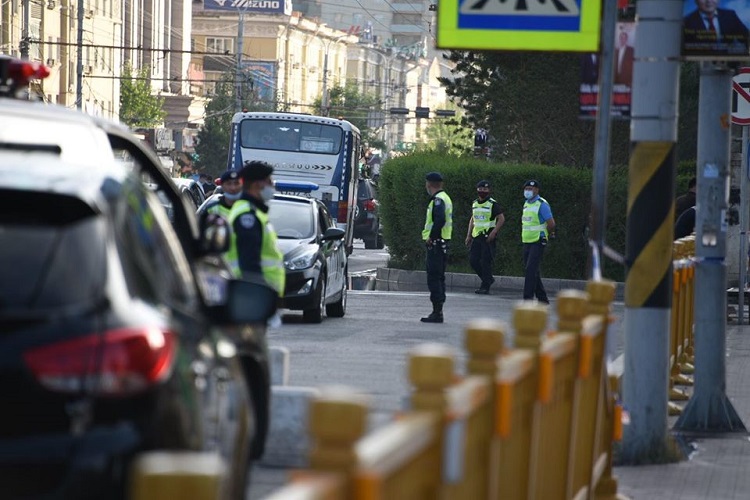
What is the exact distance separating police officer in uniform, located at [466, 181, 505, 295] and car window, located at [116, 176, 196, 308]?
75.1 feet

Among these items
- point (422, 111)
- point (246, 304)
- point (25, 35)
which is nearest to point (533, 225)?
point (246, 304)

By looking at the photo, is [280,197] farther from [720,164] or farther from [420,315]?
[720,164]

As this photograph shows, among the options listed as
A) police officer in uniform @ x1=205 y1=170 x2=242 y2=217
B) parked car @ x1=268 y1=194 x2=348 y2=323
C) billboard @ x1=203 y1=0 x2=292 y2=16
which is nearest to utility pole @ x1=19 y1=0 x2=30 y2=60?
parked car @ x1=268 y1=194 x2=348 y2=323

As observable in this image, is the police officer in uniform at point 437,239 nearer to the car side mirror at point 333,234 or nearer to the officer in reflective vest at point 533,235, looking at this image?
the car side mirror at point 333,234

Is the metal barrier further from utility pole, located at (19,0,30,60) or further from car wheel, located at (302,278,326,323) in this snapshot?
utility pole, located at (19,0,30,60)

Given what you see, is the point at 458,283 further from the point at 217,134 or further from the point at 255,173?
the point at 217,134

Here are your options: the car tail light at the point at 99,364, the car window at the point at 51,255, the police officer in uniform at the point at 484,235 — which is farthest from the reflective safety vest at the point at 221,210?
the police officer in uniform at the point at 484,235

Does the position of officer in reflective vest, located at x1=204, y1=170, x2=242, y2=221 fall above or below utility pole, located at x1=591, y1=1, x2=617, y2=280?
below

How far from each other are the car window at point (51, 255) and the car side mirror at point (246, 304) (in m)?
1.18

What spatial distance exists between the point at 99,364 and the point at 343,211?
35.7m

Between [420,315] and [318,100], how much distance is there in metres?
87.6

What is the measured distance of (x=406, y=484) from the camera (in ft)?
12.3

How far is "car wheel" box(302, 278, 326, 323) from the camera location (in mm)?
19766

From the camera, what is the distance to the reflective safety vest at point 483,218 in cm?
2862
